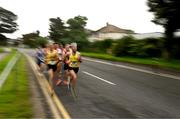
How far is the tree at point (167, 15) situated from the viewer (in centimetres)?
3141

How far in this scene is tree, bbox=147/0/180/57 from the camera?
31.4 metres

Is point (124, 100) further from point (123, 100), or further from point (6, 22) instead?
point (6, 22)

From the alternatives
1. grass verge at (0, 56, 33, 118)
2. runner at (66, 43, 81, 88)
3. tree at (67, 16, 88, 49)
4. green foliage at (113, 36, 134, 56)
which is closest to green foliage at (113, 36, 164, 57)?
green foliage at (113, 36, 134, 56)

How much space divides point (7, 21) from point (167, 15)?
4035 inches

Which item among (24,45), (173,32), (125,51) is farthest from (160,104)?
(24,45)

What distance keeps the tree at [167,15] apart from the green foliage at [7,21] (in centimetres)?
9678

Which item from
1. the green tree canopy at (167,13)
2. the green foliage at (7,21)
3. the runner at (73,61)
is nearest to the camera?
the runner at (73,61)

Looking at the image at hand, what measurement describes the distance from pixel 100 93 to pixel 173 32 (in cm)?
2052

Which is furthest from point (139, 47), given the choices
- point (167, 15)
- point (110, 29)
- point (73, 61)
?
point (110, 29)

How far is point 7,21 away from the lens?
424 ft

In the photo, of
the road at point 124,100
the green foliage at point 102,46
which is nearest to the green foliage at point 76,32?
the green foliage at point 102,46

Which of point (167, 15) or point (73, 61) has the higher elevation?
point (167, 15)

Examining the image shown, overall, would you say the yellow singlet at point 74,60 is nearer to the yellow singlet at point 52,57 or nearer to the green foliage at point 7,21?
the yellow singlet at point 52,57

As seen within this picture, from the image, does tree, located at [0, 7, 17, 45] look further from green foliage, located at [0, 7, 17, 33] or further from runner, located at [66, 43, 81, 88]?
runner, located at [66, 43, 81, 88]
